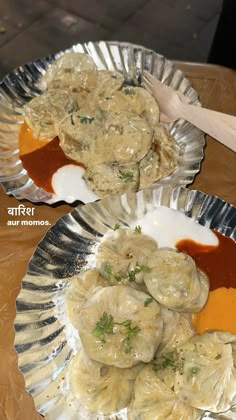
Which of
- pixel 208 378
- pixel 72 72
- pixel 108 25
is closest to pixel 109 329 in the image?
pixel 208 378

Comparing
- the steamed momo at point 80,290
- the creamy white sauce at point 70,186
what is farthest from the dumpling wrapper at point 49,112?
the steamed momo at point 80,290

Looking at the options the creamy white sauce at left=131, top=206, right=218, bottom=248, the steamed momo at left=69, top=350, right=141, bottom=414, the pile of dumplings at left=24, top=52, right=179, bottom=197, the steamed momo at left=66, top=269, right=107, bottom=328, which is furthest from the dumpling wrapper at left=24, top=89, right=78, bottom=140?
the steamed momo at left=69, top=350, right=141, bottom=414

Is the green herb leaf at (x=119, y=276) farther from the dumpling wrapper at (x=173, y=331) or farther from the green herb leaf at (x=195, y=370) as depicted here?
the green herb leaf at (x=195, y=370)

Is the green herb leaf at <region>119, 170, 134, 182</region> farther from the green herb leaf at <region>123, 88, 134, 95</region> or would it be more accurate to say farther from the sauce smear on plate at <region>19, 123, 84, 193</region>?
the green herb leaf at <region>123, 88, 134, 95</region>

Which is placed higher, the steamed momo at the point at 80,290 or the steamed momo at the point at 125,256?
the steamed momo at the point at 125,256

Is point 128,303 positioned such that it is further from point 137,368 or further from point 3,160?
point 3,160

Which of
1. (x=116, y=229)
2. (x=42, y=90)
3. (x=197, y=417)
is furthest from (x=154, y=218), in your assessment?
(x=42, y=90)

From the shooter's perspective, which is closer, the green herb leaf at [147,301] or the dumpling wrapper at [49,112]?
the green herb leaf at [147,301]
